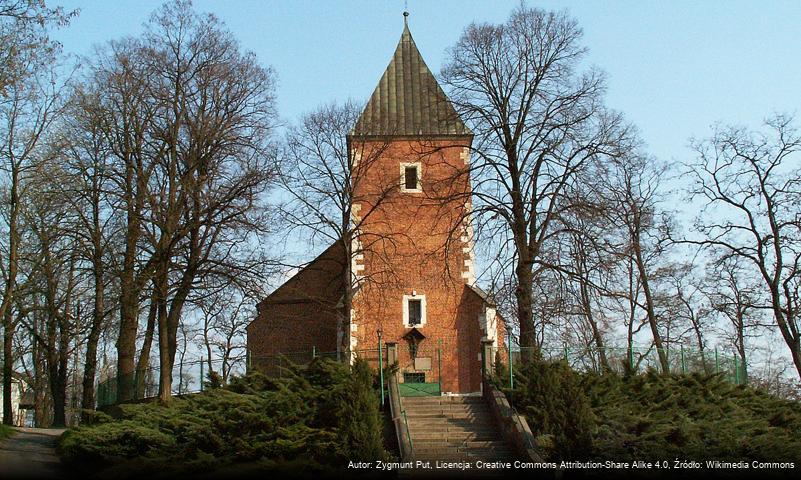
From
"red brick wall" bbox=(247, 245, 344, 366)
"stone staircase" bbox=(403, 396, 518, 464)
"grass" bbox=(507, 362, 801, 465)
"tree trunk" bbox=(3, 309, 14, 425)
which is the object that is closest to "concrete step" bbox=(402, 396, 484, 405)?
"stone staircase" bbox=(403, 396, 518, 464)

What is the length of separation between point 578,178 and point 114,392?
1506 cm

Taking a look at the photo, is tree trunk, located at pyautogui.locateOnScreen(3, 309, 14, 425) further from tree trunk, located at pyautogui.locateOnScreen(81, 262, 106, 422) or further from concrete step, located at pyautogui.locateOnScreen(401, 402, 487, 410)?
concrete step, located at pyautogui.locateOnScreen(401, 402, 487, 410)

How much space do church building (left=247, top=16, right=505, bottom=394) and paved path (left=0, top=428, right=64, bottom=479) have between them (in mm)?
6915

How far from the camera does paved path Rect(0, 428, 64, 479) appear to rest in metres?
14.2

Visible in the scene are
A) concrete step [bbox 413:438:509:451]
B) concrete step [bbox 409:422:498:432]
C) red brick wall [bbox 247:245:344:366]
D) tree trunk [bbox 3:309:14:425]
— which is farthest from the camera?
red brick wall [bbox 247:245:344:366]

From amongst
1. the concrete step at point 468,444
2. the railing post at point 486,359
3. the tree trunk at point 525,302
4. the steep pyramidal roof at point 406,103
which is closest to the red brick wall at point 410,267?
the steep pyramidal roof at point 406,103

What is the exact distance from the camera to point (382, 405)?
1936cm

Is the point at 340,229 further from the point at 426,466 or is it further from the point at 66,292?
the point at 426,466

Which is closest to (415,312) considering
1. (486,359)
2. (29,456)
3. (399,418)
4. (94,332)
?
(486,359)

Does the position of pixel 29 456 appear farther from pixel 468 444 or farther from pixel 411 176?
pixel 411 176

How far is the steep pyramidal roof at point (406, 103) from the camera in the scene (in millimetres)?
30031

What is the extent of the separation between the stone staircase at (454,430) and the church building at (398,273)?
19.4 feet

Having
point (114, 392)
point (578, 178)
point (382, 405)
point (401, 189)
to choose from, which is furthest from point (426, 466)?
point (401, 189)

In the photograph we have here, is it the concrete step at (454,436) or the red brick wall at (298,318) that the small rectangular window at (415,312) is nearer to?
the red brick wall at (298,318)
